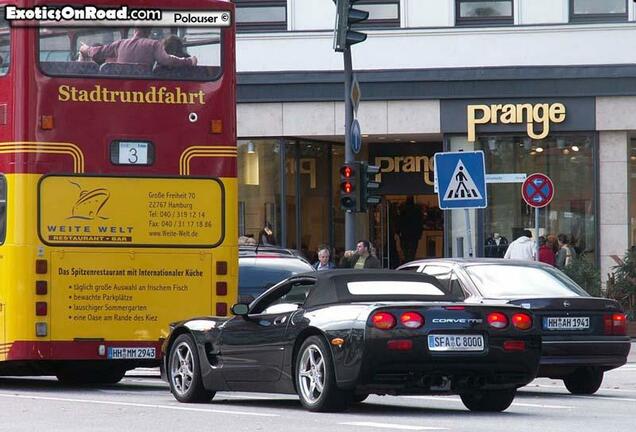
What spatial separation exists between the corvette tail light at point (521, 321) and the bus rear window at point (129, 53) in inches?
217

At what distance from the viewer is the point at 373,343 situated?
13.9 m

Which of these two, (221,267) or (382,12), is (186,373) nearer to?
(221,267)

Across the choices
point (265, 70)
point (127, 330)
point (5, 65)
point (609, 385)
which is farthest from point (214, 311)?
point (265, 70)

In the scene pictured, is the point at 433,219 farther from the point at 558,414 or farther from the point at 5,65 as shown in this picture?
the point at 558,414

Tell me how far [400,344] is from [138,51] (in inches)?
234

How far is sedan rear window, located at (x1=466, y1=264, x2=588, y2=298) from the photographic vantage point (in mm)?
18281

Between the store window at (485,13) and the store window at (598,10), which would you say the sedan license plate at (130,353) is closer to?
the store window at (485,13)

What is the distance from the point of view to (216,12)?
18.5 metres

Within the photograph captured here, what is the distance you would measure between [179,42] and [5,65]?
186cm

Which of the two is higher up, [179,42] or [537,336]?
[179,42]

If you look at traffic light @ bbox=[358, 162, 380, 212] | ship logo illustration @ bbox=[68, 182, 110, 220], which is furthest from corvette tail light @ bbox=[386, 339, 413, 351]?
traffic light @ bbox=[358, 162, 380, 212]

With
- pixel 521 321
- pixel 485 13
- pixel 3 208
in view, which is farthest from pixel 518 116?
pixel 521 321

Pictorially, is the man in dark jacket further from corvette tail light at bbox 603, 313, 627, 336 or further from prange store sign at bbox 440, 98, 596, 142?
prange store sign at bbox 440, 98, 596, 142

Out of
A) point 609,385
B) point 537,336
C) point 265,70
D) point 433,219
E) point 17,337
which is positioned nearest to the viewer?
point 537,336
